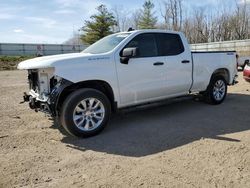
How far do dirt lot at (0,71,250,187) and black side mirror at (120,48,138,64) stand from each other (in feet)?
4.51

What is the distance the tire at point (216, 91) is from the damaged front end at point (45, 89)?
4237 mm

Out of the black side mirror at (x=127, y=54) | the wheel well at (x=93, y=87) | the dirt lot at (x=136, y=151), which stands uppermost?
the black side mirror at (x=127, y=54)

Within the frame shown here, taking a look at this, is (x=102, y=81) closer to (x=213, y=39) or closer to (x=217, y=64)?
(x=217, y=64)

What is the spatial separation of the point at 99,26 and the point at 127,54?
159ft

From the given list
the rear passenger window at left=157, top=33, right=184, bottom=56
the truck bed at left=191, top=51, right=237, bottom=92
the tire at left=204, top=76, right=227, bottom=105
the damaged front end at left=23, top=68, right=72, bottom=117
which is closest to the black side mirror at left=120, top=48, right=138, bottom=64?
the rear passenger window at left=157, top=33, right=184, bottom=56

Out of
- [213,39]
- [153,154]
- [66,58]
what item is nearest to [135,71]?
[66,58]

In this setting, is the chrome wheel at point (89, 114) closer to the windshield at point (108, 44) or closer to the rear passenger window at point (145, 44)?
the windshield at point (108, 44)

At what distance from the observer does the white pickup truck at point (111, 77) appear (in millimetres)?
5750

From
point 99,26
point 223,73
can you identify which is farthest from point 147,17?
point 223,73

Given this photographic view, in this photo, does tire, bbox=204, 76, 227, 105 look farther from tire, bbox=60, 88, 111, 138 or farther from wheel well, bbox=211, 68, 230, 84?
tire, bbox=60, 88, 111, 138

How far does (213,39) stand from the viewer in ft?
187

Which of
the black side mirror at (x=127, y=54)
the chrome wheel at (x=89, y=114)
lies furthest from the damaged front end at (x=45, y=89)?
the black side mirror at (x=127, y=54)

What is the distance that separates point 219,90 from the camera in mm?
8727

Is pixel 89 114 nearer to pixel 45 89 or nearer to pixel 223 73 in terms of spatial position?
pixel 45 89
